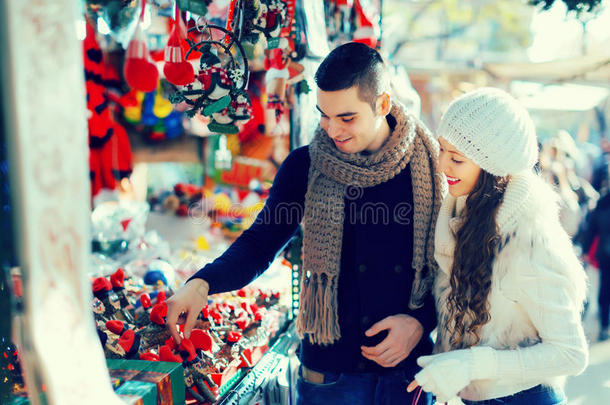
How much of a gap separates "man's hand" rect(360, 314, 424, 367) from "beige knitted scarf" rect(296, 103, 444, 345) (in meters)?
0.08

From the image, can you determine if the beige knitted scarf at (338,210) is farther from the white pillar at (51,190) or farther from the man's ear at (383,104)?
the white pillar at (51,190)

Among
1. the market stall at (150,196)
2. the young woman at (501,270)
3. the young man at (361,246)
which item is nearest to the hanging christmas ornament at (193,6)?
the market stall at (150,196)

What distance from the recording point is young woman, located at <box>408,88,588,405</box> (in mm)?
1272

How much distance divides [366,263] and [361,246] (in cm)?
5

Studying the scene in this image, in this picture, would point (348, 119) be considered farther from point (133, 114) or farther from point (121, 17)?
point (133, 114)

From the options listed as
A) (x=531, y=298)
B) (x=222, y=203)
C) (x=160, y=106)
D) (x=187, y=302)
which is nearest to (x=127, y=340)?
(x=187, y=302)

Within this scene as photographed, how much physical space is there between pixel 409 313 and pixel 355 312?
172 mm

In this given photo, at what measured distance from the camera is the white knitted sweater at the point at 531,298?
126 centimetres

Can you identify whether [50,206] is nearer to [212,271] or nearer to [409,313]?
[212,271]

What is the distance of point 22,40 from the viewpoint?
0.63 meters

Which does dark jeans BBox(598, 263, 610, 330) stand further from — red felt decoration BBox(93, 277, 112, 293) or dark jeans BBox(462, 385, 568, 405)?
red felt decoration BBox(93, 277, 112, 293)

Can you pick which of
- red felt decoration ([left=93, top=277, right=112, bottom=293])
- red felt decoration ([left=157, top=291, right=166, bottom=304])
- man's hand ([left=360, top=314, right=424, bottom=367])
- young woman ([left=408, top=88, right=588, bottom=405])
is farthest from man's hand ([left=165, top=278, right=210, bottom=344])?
red felt decoration ([left=157, top=291, right=166, bottom=304])

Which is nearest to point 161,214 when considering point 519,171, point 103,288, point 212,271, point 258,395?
point 103,288

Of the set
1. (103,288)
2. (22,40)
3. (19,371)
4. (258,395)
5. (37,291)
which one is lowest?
(258,395)
